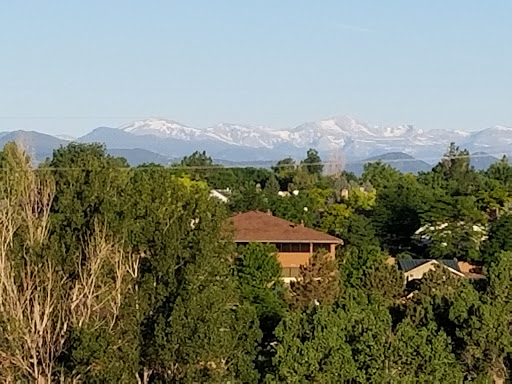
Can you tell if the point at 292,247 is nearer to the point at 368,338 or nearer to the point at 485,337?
the point at 485,337

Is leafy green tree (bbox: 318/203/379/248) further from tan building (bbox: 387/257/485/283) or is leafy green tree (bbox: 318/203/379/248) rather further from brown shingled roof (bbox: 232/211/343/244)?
tan building (bbox: 387/257/485/283)

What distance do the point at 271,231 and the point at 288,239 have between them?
3.06 ft

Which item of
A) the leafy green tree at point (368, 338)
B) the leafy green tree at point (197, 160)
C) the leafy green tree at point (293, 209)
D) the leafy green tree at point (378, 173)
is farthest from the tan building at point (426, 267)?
the leafy green tree at point (197, 160)

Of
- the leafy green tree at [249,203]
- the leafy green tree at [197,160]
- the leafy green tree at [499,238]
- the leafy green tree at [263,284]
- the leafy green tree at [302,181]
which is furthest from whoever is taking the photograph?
the leafy green tree at [197,160]

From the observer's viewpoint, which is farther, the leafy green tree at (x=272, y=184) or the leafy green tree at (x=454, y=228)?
the leafy green tree at (x=272, y=184)

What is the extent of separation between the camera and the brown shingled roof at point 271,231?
30.3m

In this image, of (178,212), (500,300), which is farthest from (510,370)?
(178,212)

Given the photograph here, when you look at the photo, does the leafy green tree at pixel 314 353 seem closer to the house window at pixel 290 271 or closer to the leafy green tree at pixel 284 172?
the house window at pixel 290 271

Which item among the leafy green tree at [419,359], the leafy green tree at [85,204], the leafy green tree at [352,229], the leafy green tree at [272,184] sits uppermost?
the leafy green tree at [85,204]

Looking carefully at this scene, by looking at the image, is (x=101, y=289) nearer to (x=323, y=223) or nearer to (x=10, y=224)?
(x=10, y=224)

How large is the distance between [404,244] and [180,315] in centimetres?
2753

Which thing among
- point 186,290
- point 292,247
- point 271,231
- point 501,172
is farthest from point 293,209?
point 186,290

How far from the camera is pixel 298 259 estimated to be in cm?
3064

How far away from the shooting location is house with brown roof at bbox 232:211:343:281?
98.8 ft
